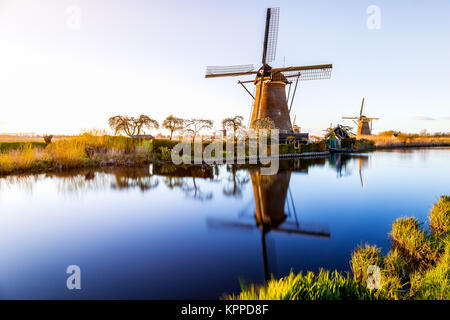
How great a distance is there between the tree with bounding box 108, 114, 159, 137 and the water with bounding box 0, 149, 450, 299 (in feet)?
89.6

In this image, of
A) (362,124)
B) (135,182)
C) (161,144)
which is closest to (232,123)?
(161,144)

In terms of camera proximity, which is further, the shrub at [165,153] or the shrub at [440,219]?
the shrub at [165,153]

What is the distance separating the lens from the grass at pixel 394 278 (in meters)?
1.96

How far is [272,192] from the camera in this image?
745 cm

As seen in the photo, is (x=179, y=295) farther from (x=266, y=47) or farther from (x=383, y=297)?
(x=266, y=47)

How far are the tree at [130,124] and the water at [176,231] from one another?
27305 mm

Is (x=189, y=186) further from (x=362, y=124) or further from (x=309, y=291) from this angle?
(x=362, y=124)

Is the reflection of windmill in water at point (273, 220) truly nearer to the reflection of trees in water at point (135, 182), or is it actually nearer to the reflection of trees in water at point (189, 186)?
the reflection of trees in water at point (189, 186)

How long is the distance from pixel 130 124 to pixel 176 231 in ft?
113

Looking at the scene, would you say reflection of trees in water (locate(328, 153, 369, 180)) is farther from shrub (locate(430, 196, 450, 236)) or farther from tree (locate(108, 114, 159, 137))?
tree (locate(108, 114, 159, 137))

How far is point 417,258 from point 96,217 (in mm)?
6564

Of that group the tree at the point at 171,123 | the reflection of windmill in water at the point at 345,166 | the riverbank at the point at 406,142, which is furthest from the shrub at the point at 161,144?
the riverbank at the point at 406,142

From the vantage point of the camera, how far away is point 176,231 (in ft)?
14.4

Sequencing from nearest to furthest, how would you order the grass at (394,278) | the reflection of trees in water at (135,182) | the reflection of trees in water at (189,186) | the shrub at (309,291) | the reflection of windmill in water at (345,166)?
the shrub at (309,291) < the grass at (394,278) < the reflection of trees in water at (189,186) < the reflection of trees in water at (135,182) < the reflection of windmill in water at (345,166)
